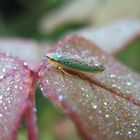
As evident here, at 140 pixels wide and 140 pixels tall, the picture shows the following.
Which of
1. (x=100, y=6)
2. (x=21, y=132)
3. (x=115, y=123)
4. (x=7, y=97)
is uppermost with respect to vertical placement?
(x=7, y=97)

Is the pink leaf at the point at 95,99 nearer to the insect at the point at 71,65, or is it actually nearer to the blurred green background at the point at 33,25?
the insect at the point at 71,65

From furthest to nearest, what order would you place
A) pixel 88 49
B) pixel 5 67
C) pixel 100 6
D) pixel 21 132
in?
pixel 100 6 → pixel 21 132 → pixel 88 49 → pixel 5 67

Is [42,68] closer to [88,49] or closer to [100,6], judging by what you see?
[88,49]

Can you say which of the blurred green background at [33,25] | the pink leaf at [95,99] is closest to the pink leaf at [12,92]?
the pink leaf at [95,99]

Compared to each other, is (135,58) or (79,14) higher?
(79,14)

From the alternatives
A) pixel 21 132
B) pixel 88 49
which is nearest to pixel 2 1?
pixel 21 132

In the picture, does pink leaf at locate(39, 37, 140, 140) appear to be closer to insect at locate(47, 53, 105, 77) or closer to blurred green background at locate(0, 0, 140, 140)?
insect at locate(47, 53, 105, 77)
